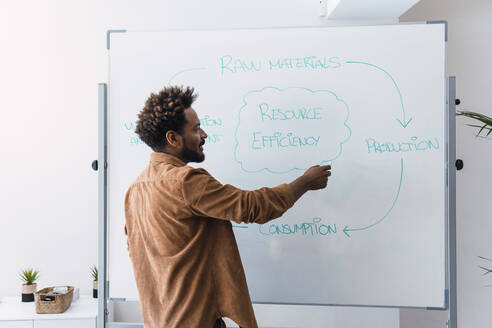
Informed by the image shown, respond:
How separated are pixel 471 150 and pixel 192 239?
1.68 meters

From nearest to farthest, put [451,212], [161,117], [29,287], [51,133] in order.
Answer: [161,117]
[451,212]
[29,287]
[51,133]

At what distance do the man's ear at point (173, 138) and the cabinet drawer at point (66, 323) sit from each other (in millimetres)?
1089

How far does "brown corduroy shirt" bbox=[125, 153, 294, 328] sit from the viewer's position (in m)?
1.02

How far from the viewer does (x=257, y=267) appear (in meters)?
1.42

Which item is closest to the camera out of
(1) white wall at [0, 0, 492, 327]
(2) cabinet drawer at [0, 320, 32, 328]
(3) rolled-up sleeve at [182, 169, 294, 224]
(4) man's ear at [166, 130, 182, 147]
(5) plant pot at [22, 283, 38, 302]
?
(3) rolled-up sleeve at [182, 169, 294, 224]

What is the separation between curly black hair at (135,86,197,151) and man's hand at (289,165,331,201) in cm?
40

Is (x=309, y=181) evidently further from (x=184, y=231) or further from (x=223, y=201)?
(x=184, y=231)

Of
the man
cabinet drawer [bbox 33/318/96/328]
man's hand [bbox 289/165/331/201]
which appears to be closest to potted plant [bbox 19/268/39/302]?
cabinet drawer [bbox 33/318/96/328]

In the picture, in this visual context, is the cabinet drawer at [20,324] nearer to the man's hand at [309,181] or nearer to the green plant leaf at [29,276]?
the green plant leaf at [29,276]

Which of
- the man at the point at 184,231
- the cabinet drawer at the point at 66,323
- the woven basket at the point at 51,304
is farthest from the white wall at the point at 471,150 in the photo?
the woven basket at the point at 51,304

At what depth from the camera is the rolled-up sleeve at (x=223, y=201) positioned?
1010mm

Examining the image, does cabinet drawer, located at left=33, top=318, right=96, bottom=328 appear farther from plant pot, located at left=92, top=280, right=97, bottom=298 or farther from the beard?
the beard

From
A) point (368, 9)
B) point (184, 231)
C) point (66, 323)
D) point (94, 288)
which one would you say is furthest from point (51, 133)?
point (368, 9)

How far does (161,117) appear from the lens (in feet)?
3.70
